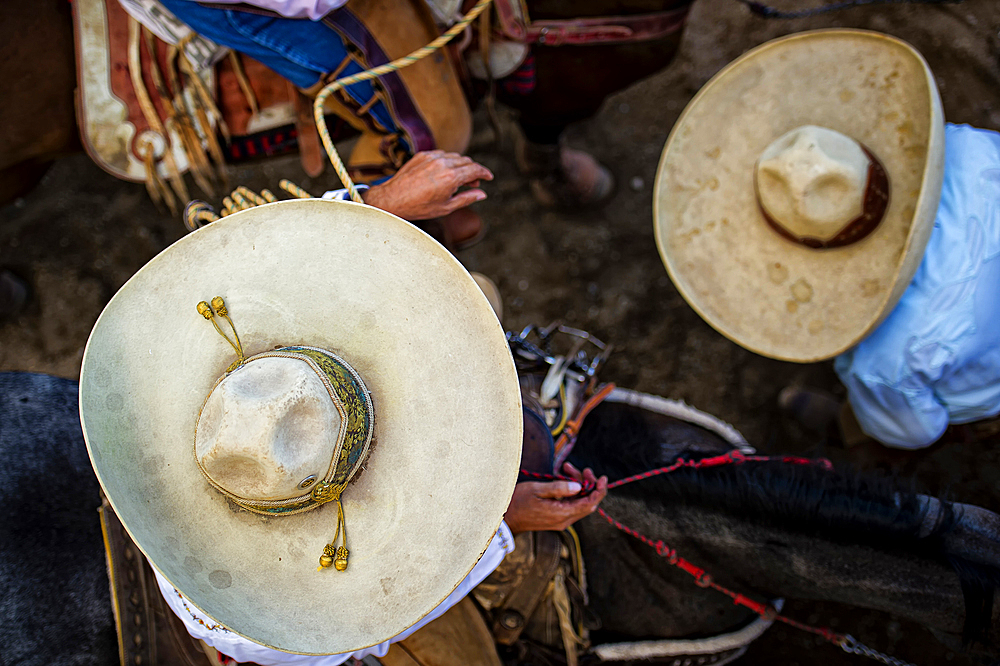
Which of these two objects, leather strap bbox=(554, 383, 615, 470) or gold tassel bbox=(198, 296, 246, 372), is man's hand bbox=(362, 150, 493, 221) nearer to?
gold tassel bbox=(198, 296, 246, 372)

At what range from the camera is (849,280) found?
4.88 ft

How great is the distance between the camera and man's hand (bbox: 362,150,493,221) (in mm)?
1231

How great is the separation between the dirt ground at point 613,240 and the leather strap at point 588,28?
2.21 feet

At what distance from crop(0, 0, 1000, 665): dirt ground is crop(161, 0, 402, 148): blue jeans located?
3.19ft

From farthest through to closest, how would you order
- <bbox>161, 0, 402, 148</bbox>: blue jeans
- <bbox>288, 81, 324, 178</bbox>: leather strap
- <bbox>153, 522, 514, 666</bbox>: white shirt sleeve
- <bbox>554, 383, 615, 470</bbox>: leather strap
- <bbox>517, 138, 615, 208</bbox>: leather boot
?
<bbox>517, 138, 615, 208</bbox>: leather boot, <bbox>288, 81, 324, 178</bbox>: leather strap, <bbox>554, 383, 615, 470</bbox>: leather strap, <bbox>161, 0, 402, 148</bbox>: blue jeans, <bbox>153, 522, 514, 666</bbox>: white shirt sleeve

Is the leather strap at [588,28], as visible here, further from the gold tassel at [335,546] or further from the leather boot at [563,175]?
the gold tassel at [335,546]

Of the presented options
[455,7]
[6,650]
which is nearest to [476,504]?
[6,650]

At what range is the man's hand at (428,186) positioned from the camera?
123 centimetres

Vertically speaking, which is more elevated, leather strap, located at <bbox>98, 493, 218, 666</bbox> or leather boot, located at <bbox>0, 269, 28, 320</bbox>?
leather strap, located at <bbox>98, 493, 218, 666</bbox>

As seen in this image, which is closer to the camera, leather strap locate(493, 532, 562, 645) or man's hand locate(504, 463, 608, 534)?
man's hand locate(504, 463, 608, 534)

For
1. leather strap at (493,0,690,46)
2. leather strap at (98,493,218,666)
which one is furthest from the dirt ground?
leather strap at (98,493,218,666)

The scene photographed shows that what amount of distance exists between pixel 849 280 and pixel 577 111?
41.7 inches

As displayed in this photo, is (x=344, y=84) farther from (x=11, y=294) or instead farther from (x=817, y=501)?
(x=11, y=294)

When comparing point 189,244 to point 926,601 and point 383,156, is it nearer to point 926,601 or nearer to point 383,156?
point 383,156
